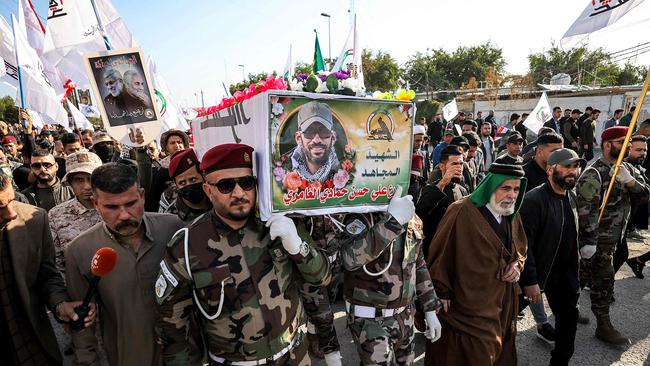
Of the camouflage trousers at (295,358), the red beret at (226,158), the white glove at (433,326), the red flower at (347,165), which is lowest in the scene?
the white glove at (433,326)

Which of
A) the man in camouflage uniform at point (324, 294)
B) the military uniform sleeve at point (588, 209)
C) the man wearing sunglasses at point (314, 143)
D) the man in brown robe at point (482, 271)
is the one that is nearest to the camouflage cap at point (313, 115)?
the man wearing sunglasses at point (314, 143)

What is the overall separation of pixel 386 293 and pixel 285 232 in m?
1.10

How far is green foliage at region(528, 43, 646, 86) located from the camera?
162ft

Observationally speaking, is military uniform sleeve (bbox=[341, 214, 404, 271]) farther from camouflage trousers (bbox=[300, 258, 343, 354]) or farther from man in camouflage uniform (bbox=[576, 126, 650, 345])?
man in camouflage uniform (bbox=[576, 126, 650, 345])

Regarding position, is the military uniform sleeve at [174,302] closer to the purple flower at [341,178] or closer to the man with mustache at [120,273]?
the man with mustache at [120,273]

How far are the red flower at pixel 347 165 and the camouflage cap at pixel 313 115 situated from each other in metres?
0.24

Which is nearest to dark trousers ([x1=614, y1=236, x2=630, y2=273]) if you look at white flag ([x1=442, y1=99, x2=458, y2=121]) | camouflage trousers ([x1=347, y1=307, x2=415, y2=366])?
camouflage trousers ([x1=347, y1=307, x2=415, y2=366])

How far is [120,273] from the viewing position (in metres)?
2.18

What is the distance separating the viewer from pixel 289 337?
2096 millimetres

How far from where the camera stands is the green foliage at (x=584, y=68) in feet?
162

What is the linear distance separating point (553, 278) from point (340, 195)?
2.56 meters

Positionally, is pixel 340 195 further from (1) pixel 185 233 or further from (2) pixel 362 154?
(1) pixel 185 233

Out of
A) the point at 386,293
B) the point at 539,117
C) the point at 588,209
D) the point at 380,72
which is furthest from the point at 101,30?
the point at 380,72

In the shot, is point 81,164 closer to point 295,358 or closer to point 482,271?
point 295,358
